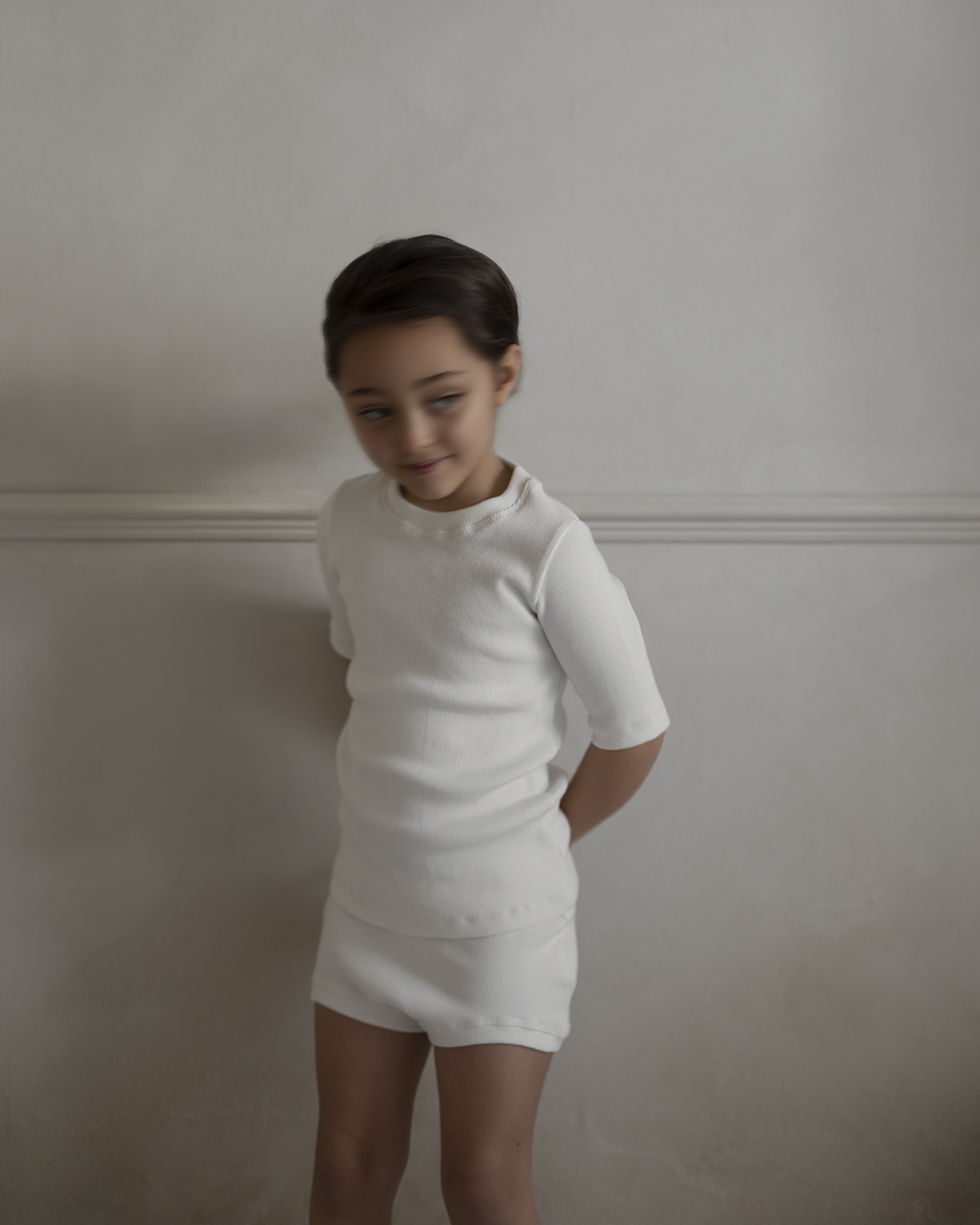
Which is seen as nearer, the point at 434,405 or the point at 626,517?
the point at 434,405

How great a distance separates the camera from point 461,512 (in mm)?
872

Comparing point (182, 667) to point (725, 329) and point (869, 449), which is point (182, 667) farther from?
point (869, 449)

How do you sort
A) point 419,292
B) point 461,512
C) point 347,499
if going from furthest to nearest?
1. point 347,499
2. point 461,512
3. point 419,292

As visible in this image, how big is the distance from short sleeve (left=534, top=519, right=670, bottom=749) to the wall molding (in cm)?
24

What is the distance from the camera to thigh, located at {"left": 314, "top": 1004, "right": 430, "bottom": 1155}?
0.94 meters

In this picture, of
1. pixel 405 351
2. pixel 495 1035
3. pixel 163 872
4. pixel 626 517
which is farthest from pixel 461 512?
pixel 163 872

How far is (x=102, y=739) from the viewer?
44.5 inches

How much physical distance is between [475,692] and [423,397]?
12.0 inches

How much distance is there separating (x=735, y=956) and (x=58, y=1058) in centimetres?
95

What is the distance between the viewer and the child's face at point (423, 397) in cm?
77

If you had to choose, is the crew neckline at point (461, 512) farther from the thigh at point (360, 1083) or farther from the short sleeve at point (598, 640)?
the thigh at point (360, 1083)

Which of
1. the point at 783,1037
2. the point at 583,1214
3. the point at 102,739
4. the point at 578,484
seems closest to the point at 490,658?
the point at 578,484

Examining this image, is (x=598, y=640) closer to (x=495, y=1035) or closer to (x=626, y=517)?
(x=626, y=517)

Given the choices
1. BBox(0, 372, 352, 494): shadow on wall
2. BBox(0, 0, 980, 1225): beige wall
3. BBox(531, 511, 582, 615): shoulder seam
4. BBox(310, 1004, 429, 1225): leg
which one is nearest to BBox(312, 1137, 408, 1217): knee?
BBox(310, 1004, 429, 1225): leg
